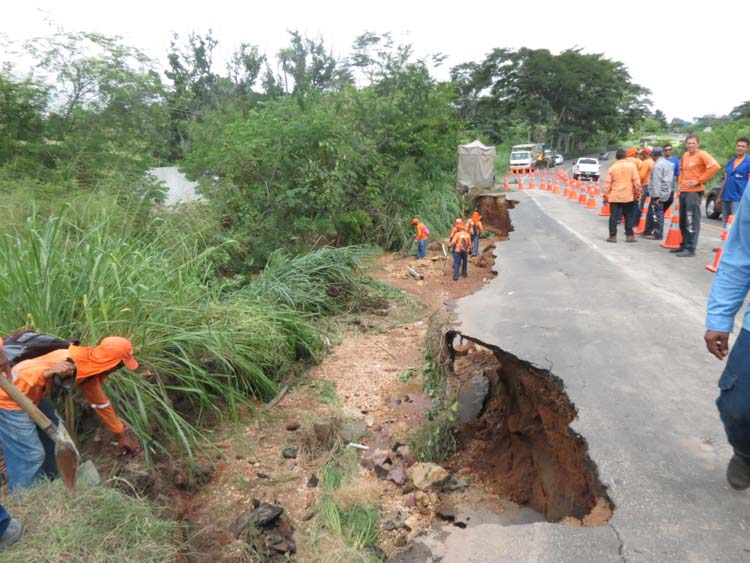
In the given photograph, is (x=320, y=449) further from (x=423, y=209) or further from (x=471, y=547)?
(x=423, y=209)

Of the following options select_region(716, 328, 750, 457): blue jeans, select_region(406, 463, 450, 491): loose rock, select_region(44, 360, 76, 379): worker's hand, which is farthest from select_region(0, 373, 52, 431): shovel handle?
select_region(716, 328, 750, 457): blue jeans

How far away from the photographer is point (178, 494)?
11.5 ft

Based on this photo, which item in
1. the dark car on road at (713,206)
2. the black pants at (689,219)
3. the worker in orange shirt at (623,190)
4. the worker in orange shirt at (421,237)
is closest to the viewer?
the black pants at (689,219)

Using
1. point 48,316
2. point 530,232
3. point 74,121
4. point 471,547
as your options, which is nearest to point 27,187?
point 74,121

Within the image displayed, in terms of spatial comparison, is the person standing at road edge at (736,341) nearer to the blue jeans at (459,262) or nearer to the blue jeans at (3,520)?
the blue jeans at (3,520)

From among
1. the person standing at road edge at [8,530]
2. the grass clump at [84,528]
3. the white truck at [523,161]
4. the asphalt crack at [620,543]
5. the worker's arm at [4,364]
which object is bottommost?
the grass clump at [84,528]

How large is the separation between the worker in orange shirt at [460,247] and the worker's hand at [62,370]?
745 centimetres

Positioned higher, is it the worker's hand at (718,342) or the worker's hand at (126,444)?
the worker's hand at (718,342)

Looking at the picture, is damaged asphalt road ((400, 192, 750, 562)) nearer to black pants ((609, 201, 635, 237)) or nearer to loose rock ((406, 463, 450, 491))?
loose rock ((406, 463, 450, 491))

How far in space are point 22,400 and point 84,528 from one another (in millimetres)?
711

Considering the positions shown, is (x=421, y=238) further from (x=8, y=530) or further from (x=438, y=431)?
(x=8, y=530)

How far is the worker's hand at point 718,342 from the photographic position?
7.44ft

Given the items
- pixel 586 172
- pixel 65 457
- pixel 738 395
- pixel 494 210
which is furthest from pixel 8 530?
pixel 586 172

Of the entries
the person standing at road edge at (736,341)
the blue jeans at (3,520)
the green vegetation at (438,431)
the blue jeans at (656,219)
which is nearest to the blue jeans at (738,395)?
the person standing at road edge at (736,341)
